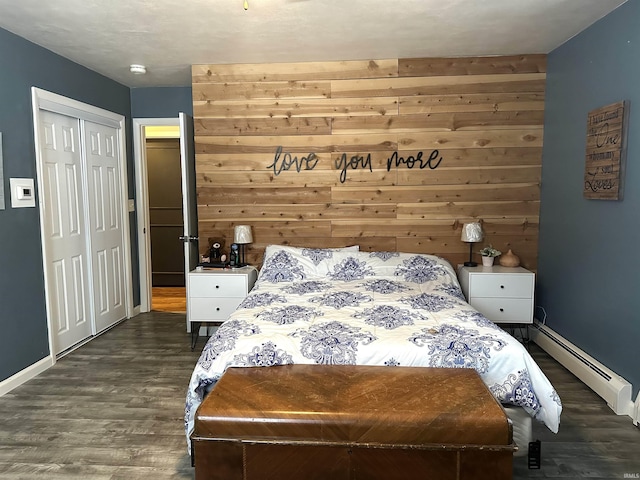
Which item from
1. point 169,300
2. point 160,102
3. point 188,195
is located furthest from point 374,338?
point 169,300

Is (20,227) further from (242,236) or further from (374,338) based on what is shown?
(374,338)

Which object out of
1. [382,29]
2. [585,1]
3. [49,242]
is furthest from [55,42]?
[585,1]

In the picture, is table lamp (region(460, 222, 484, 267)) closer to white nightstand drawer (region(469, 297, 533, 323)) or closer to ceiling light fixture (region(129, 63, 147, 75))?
white nightstand drawer (region(469, 297, 533, 323))

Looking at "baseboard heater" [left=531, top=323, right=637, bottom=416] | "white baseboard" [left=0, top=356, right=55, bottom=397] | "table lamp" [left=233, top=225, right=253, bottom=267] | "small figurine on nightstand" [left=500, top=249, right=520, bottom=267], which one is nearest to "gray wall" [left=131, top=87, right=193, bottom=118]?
"table lamp" [left=233, top=225, right=253, bottom=267]

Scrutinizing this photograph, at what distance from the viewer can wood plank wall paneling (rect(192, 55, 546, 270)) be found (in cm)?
380

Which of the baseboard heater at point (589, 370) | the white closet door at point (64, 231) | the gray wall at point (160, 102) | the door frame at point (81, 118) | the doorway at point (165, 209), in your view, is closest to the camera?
the baseboard heater at point (589, 370)

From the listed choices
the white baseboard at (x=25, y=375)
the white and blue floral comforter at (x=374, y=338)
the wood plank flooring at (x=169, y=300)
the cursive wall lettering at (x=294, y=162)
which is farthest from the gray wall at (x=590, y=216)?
the white baseboard at (x=25, y=375)

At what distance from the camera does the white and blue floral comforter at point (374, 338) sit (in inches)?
83.9

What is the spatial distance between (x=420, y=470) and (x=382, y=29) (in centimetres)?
265

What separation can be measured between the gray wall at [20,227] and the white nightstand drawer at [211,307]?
106 cm

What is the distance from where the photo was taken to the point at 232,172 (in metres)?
4.02

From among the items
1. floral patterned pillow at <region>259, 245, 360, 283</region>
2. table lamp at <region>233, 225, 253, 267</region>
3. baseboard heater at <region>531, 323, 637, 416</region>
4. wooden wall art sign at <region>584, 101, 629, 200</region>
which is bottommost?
baseboard heater at <region>531, 323, 637, 416</region>

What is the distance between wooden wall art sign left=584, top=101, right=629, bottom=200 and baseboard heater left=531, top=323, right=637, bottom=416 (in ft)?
3.43

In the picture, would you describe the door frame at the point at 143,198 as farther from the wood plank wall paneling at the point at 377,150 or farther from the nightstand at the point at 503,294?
the nightstand at the point at 503,294
